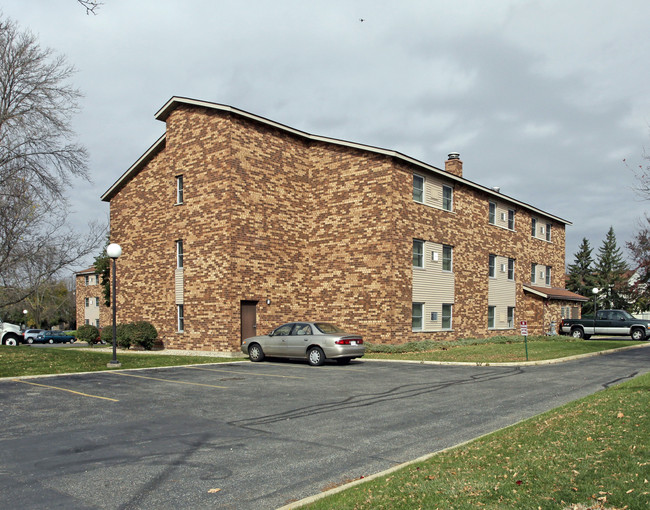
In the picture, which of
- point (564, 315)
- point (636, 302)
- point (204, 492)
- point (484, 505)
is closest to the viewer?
point (484, 505)

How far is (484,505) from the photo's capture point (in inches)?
186

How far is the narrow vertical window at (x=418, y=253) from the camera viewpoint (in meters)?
25.6

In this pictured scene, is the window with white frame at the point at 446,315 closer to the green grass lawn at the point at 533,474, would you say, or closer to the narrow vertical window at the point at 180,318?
the narrow vertical window at the point at 180,318

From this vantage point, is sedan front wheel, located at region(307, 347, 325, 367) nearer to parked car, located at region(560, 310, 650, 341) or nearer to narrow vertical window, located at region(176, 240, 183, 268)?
narrow vertical window, located at region(176, 240, 183, 268)

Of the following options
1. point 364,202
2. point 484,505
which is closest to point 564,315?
point 364,202

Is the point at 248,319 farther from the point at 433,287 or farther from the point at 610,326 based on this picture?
the point at 610,326

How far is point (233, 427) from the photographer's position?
8.81 metres

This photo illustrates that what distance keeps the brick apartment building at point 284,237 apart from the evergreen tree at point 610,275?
42.3m

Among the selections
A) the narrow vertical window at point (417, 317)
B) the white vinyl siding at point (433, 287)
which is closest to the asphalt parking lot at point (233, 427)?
the narrow vertical window at point (417, 317)

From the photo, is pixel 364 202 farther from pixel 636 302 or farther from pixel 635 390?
pixel 636 302

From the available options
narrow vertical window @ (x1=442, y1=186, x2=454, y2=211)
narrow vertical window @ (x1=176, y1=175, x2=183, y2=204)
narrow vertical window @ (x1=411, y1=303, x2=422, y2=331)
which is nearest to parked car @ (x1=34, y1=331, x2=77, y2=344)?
narrow vertical window @ (x1=176, y1=175, x2=183, y2=204)

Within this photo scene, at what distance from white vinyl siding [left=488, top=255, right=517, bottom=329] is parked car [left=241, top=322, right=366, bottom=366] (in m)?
15.4

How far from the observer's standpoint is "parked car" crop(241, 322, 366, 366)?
17984mm

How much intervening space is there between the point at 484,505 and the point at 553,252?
3878 centimetres
